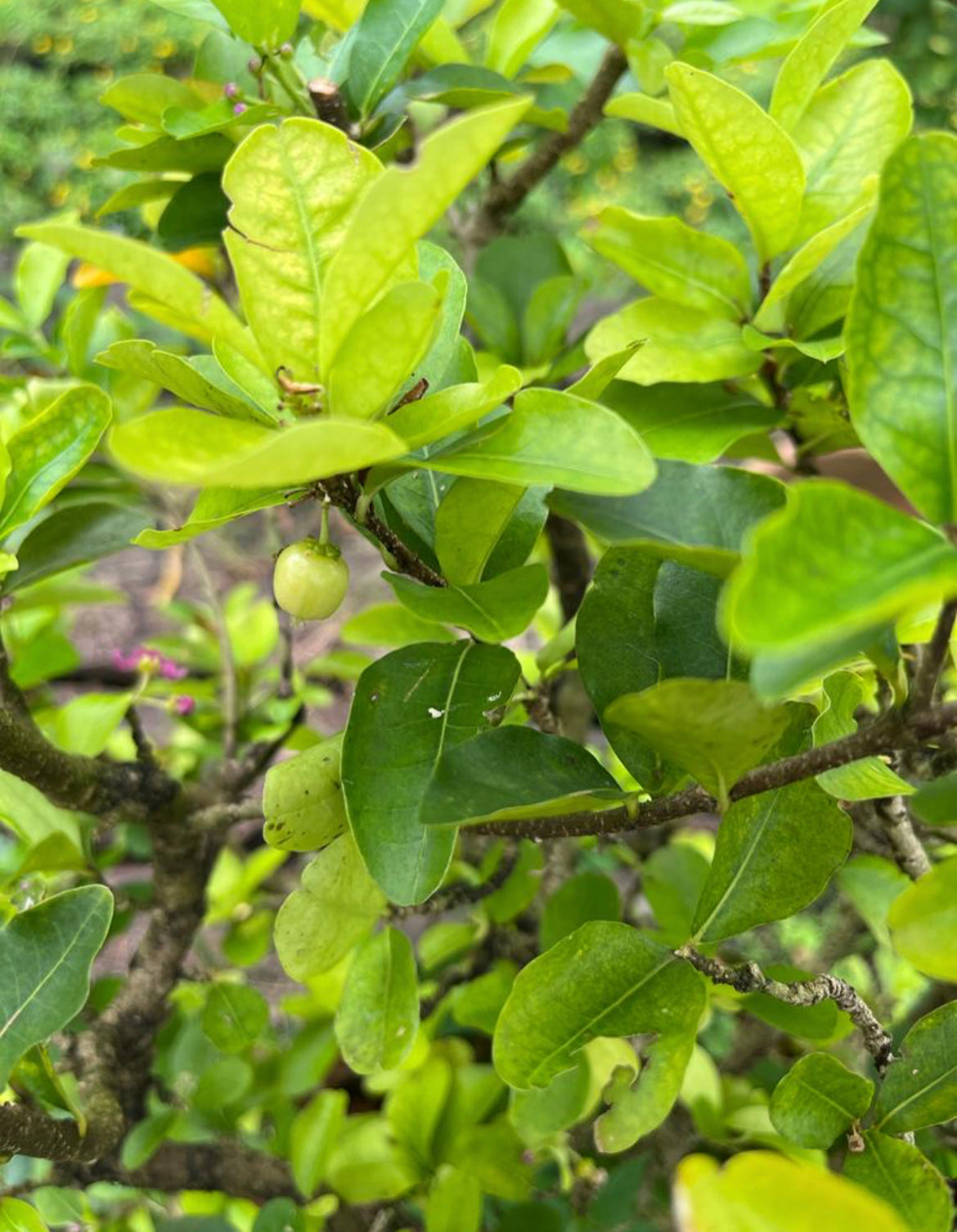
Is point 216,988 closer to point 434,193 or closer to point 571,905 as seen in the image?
point 571,905

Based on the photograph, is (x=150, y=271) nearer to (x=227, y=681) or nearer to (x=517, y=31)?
(x=517, y=31)

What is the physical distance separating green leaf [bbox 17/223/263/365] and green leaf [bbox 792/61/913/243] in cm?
35

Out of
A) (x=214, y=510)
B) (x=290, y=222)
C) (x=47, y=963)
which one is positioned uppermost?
(x=290, y=222)

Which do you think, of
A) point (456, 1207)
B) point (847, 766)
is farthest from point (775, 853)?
point (456, 1207)

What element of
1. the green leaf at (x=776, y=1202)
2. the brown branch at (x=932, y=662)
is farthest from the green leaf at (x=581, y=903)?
the green leaf at (x=776, y=1202)

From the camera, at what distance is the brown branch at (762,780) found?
0.41 metres

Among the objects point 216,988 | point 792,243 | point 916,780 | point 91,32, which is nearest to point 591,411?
point 792,243

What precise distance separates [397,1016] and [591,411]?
0.43 meters

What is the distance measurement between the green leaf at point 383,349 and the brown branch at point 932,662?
198 millimetres

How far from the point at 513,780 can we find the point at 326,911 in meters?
0.17

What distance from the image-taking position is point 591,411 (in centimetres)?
42

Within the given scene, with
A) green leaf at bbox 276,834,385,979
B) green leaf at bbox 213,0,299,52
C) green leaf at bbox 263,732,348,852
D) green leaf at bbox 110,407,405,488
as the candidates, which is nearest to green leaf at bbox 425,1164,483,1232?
green leaf at bbox 276,834,385,979

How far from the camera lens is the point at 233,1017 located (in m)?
0.92

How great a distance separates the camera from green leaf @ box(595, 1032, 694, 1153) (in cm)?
50
